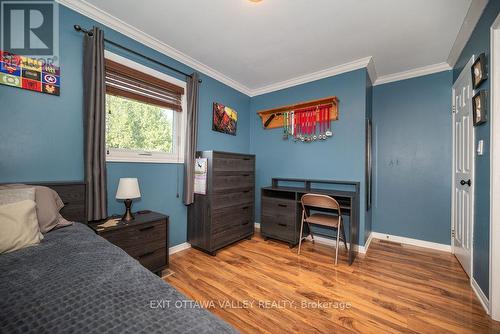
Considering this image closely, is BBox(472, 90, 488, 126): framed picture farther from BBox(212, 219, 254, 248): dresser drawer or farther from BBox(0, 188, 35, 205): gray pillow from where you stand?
BBox(0, 188, 35, 205): gray pillow

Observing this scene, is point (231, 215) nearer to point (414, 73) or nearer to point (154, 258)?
point (154, 258)

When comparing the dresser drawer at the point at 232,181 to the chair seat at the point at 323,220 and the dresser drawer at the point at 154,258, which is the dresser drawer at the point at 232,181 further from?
the chair seat at the point at 323,220

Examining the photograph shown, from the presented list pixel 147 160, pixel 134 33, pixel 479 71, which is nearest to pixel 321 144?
pixel 479 71

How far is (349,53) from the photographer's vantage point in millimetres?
2557

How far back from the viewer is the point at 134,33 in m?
2.18

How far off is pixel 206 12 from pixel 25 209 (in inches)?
81.3

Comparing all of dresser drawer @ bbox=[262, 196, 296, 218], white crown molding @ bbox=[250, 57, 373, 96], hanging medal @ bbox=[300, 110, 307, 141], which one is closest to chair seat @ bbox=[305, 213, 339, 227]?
dresser drawer @ bbox=[262, 196, 296, 218]

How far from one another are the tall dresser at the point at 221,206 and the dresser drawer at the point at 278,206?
0.26 metres

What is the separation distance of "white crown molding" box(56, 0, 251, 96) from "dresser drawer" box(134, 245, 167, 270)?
2256mm

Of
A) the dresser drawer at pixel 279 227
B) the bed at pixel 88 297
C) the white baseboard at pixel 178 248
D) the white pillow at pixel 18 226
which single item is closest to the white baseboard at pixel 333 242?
the dresser drawer at pixel 279 227

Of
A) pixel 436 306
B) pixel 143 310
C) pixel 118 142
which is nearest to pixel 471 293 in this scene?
pixel 436 306

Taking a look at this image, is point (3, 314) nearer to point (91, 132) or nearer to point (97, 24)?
point (91, 132)

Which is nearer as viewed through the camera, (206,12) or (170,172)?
(206,12)

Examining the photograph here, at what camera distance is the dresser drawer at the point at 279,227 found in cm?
278
